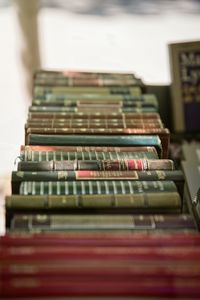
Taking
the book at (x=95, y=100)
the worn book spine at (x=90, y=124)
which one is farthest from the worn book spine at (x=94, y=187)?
the book at (x=95, y=100)

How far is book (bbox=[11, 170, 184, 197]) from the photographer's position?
32.0 inches

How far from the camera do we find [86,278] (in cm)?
62

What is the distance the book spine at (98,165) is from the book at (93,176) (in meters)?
0.02

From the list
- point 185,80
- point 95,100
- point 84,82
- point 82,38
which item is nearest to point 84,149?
point 95,100

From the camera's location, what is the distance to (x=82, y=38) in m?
2.26

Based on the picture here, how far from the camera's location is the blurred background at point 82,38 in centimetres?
201

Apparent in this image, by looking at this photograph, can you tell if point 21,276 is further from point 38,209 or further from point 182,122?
point 182,122

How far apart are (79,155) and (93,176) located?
Result: 3.9 inches

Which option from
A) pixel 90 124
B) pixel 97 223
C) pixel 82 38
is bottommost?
pixel 97 223

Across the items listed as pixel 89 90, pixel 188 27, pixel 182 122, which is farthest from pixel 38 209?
pixel 188 27

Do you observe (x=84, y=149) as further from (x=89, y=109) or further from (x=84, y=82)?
(x=84, y=82)

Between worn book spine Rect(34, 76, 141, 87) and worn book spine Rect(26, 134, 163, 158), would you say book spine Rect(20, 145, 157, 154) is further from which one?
worn book spine Rect(34, 76, 141, 87)

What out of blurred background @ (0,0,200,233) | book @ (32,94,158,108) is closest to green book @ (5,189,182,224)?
book @ (32,94,158,108)

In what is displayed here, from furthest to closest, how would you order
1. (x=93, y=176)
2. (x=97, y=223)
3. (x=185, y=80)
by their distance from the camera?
1. (x=185, y=80)
2. (x=93, y=176)
3. (x=97, y=223)
